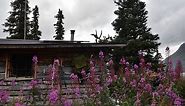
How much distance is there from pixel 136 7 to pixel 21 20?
12597 millimetres

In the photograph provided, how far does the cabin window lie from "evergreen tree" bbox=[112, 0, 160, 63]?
59.6 ft

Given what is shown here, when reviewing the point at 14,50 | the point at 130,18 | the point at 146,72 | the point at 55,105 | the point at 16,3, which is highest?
the point at 16,3

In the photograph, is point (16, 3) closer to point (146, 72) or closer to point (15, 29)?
point (15, 29)

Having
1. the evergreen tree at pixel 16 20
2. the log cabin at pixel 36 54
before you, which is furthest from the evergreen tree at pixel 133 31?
the log cabin at pixel 36 54

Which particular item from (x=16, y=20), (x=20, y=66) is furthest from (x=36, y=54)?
(x=16, y=20)

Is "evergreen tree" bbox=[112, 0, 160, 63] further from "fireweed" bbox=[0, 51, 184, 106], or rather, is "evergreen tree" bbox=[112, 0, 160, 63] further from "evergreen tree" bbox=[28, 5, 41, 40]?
"fireweed" bbox=[0, 51, 184, 106]

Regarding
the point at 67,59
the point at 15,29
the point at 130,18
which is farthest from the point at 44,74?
the point at 15,29

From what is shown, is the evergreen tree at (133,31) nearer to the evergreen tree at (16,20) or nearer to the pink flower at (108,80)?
the evergreen tree at (16,20)

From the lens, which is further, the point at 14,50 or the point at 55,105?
the point at 14,50

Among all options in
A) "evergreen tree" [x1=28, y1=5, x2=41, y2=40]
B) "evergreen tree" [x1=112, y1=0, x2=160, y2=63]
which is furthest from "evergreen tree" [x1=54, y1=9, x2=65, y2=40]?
"evergreen tree" [x1=112, y1=0, x2=160, y2=63]

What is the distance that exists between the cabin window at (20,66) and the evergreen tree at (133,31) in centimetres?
1815

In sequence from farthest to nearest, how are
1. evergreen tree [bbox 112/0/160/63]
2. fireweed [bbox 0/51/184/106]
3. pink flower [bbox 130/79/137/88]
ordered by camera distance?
evergreen tree [bbox 112/0/160/63] → pink flower [bbox 130/79/137/88] → fireweed [bbox 0/51/184/106]

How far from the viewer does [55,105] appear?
17.3 feet

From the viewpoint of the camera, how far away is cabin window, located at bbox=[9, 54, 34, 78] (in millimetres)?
13742
